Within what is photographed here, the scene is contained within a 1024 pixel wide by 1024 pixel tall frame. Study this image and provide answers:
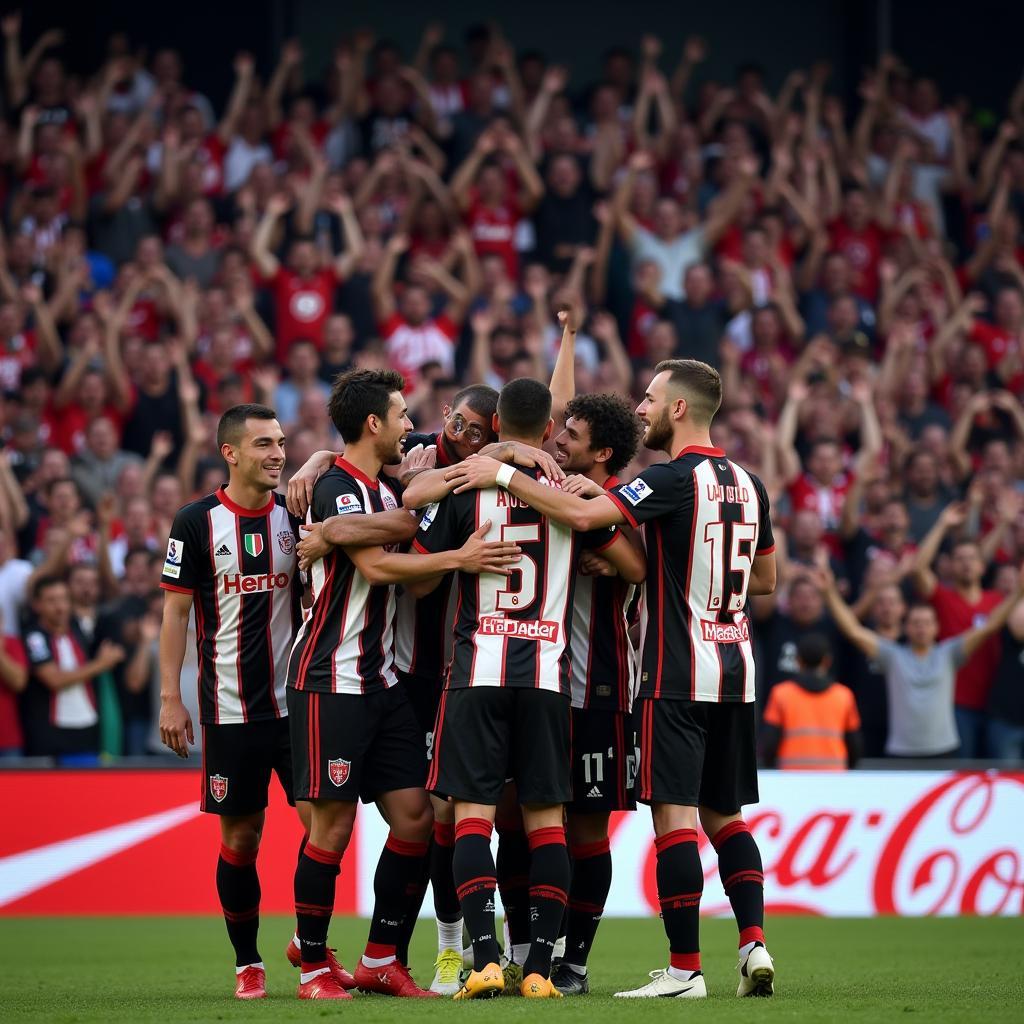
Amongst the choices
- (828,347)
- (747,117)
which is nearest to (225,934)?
(828,347)

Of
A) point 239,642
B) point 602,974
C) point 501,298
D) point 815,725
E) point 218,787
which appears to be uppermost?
point 501,298

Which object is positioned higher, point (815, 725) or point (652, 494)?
point (652, 494)

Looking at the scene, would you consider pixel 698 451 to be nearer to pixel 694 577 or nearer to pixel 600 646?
pixel 694 577

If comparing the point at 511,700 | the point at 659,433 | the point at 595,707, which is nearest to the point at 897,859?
the point at 595,707

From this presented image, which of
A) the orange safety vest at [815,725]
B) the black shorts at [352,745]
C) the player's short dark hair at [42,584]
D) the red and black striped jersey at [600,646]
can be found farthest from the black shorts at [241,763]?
the orange safety vest at [815,725]

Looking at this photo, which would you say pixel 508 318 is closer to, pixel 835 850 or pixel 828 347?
pixel 828 347

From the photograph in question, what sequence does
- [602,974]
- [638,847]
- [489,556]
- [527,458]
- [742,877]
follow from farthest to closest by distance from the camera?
[638,847] → [602,974] → [742,877] → [527,458] → [489,556]

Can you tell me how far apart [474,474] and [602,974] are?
263cm

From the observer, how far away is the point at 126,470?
43.8 ft

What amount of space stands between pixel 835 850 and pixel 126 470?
20.2ft

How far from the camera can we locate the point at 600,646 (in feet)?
23.1

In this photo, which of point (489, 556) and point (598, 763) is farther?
point (598, 763)

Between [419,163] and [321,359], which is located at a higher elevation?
[419,163]

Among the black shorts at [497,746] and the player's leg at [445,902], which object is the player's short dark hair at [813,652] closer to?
the player's leg at [445,902]
